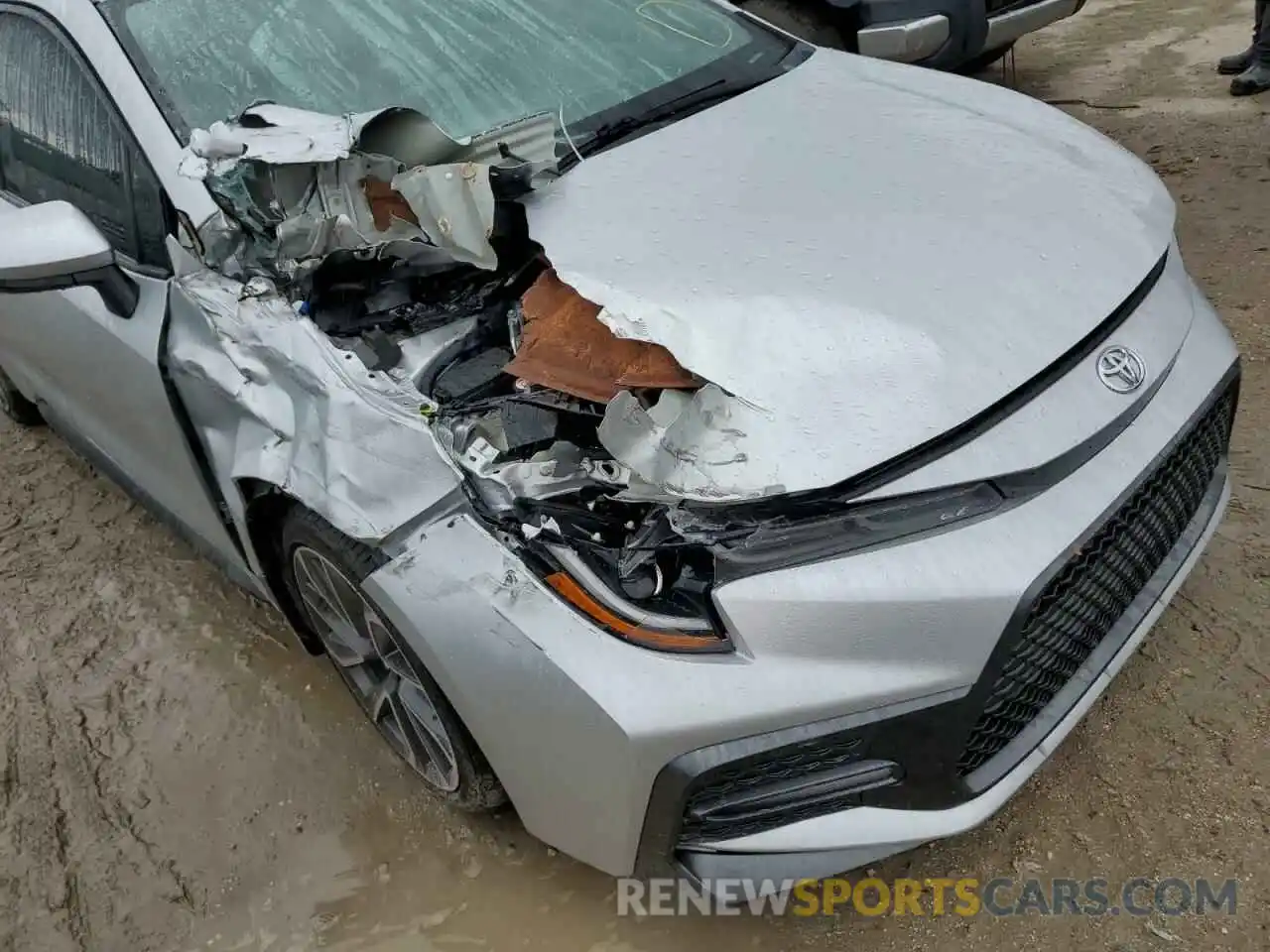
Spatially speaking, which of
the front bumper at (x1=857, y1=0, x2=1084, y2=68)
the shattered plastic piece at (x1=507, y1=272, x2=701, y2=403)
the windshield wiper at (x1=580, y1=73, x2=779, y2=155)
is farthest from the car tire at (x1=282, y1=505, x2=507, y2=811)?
the front bumper at (x1=857, y1=0, x2=1084, y2=68)

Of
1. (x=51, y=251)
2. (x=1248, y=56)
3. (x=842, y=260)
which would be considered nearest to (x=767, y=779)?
(x=842, y=260)

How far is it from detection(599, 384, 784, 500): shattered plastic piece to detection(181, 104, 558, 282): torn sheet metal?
0.55 meters

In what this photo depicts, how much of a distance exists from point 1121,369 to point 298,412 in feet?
4.67

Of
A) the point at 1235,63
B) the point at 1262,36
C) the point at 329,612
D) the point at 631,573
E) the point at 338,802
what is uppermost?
the point at 631,573

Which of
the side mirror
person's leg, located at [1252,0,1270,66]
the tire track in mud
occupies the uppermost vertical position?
the side mirror

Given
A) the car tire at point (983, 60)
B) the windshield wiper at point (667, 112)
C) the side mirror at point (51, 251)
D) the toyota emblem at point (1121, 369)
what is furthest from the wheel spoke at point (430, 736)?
the car tire at point (983, 60)

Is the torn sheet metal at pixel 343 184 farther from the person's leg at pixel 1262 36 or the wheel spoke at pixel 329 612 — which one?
the person's leg at pixel 1262 36

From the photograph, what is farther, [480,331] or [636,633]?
[480,331]

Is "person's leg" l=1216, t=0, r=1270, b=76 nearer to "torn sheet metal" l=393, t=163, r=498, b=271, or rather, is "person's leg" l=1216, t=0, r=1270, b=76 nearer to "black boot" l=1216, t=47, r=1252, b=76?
"black boot" l=1216, t=47, r=1252, b=76

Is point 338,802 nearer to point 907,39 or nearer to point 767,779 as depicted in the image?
point 767,779

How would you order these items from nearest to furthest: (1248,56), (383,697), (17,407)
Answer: (383,697) → (17,407) → (1248,56)

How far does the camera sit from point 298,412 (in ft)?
6.02

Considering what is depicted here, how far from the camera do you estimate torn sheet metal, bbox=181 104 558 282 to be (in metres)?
1.99

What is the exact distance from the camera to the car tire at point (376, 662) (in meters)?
1.82
